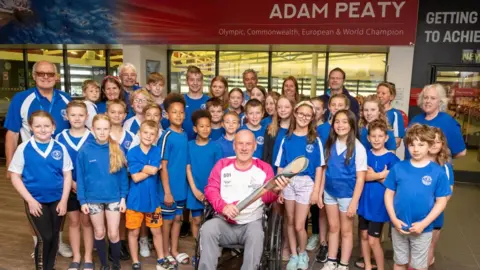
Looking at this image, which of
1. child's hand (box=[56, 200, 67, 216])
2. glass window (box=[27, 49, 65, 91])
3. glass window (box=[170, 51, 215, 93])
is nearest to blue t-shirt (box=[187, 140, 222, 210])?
child's hand (box=[56, 200, 67, 216])

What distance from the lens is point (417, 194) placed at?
2.26m

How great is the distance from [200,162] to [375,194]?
135cm

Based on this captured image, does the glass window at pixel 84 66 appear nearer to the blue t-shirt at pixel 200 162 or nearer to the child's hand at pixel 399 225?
the blue t-shirt at pixel 200 162

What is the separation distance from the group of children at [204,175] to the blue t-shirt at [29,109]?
8.8 inches

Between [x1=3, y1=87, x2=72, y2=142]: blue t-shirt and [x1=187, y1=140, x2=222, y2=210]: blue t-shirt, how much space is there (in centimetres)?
109

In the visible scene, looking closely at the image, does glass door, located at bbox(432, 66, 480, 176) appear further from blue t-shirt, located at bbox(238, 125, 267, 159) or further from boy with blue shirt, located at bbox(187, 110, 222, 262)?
boy with blue shirt, located at bbox(187, 110, 222, 262)

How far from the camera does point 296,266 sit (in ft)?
9.64

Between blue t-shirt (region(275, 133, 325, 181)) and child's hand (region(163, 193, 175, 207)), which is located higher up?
blue t-shirt (region(275, 133, 325, 181))

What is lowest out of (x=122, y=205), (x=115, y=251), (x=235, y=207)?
(x=115, y=251)

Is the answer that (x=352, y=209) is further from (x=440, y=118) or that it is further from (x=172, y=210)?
(x=172, y=210)

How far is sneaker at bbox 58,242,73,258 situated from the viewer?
3178mm

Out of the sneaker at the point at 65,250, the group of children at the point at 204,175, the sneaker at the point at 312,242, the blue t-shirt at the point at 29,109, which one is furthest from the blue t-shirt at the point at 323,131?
the sneaker at the point at 65,250

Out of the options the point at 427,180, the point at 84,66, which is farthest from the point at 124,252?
the point at 84,66

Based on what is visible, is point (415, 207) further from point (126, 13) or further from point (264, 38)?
point (126, 13)
